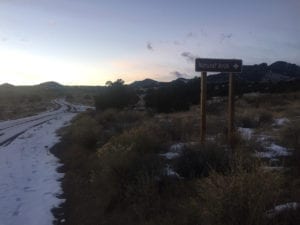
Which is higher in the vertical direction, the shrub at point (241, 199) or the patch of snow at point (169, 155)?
the shrub at point (241, 199)

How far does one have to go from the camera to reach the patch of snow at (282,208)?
6220 millimetres

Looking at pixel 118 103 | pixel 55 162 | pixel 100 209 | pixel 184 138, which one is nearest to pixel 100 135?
pixel 55 162

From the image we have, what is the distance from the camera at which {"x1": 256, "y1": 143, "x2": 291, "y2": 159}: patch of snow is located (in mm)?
11504

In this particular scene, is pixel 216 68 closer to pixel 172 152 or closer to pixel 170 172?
pixel 172 152

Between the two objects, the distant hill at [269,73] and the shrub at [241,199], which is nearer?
the shrub at [241,199]

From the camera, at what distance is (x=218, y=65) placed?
12.3m

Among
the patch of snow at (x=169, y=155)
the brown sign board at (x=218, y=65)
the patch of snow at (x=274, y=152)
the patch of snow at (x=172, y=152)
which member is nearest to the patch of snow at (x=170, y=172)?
the patch of snow at (x=172, y=152)

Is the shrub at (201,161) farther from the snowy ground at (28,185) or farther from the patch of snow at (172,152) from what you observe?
the snowy ground at (28,185)

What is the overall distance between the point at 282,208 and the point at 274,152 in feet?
19.2

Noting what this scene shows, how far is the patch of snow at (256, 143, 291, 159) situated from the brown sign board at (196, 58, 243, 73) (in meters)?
2.45

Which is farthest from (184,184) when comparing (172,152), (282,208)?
(172,152)

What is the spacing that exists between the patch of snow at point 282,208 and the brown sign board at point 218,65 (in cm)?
604

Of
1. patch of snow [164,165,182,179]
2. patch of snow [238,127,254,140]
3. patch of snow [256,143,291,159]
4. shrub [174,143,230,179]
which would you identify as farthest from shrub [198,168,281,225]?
patch of snow [238,127,254,140]

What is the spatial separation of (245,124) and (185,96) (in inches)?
1095
